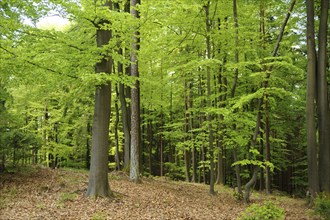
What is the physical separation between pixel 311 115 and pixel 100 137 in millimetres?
7855

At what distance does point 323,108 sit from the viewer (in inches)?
447

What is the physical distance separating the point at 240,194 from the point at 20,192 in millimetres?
8059

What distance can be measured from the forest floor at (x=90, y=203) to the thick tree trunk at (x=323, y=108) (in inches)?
70.7

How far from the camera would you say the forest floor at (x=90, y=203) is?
7293mm

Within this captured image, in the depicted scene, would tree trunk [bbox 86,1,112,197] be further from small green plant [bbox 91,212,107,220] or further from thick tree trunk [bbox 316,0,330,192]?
thick tree trunk [bbox 316,0,330,192]

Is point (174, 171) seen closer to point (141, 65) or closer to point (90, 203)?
point (141, 65)

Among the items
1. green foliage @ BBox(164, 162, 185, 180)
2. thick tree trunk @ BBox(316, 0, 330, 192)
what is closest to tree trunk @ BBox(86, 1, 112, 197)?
thick tree trunk @ BBox(316, 0, 330, 192)

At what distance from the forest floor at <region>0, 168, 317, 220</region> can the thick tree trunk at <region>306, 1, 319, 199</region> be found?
1226mm

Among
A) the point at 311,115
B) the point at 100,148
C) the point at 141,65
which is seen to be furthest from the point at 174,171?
the point at 100,148

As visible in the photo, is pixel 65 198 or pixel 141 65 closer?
pixel 65 198

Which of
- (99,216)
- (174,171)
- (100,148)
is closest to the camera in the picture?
(99,216)

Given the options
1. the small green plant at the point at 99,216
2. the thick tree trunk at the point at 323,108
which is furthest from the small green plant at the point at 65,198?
the thick tree trunk at the point at 323,108

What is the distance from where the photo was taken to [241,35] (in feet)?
37.9

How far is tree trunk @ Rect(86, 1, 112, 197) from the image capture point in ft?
28.7
